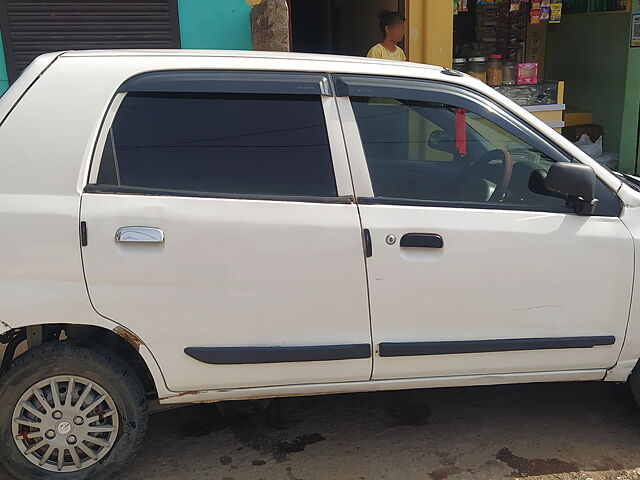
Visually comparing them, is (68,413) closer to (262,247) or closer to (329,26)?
(262,247)

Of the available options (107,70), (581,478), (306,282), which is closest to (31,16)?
(107,70)

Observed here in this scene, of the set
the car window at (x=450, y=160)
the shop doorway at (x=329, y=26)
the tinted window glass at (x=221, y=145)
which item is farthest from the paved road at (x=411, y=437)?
the shop doorway at (x=329, y=26)

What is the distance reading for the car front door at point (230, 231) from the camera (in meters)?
2.70

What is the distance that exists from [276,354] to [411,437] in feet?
3.28

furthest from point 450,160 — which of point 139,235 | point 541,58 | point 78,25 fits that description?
point 541,58

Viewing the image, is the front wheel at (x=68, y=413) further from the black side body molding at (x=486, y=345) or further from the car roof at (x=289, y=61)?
the car roof at (x=289, y=61)

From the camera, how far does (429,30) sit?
704 centimetres

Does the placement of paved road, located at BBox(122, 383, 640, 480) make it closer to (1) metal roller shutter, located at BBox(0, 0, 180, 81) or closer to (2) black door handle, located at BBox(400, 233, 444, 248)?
(2) black door handle, located at BBox(400, 233, 444, 248)

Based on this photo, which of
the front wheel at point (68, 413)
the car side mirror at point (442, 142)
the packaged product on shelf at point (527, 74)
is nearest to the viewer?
the front wheel at point (68, 413)

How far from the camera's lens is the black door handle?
283 cm

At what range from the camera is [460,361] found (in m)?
2.99

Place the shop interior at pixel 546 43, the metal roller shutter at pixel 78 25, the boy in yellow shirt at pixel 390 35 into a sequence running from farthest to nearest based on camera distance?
the shop interior at pixel 546 43
the boy in yellow shirt at pixel 390 35
the metal roller shutter at pixel 78 25

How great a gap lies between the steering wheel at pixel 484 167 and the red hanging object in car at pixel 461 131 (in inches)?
3.7

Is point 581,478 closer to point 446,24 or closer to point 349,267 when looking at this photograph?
point 349,267
